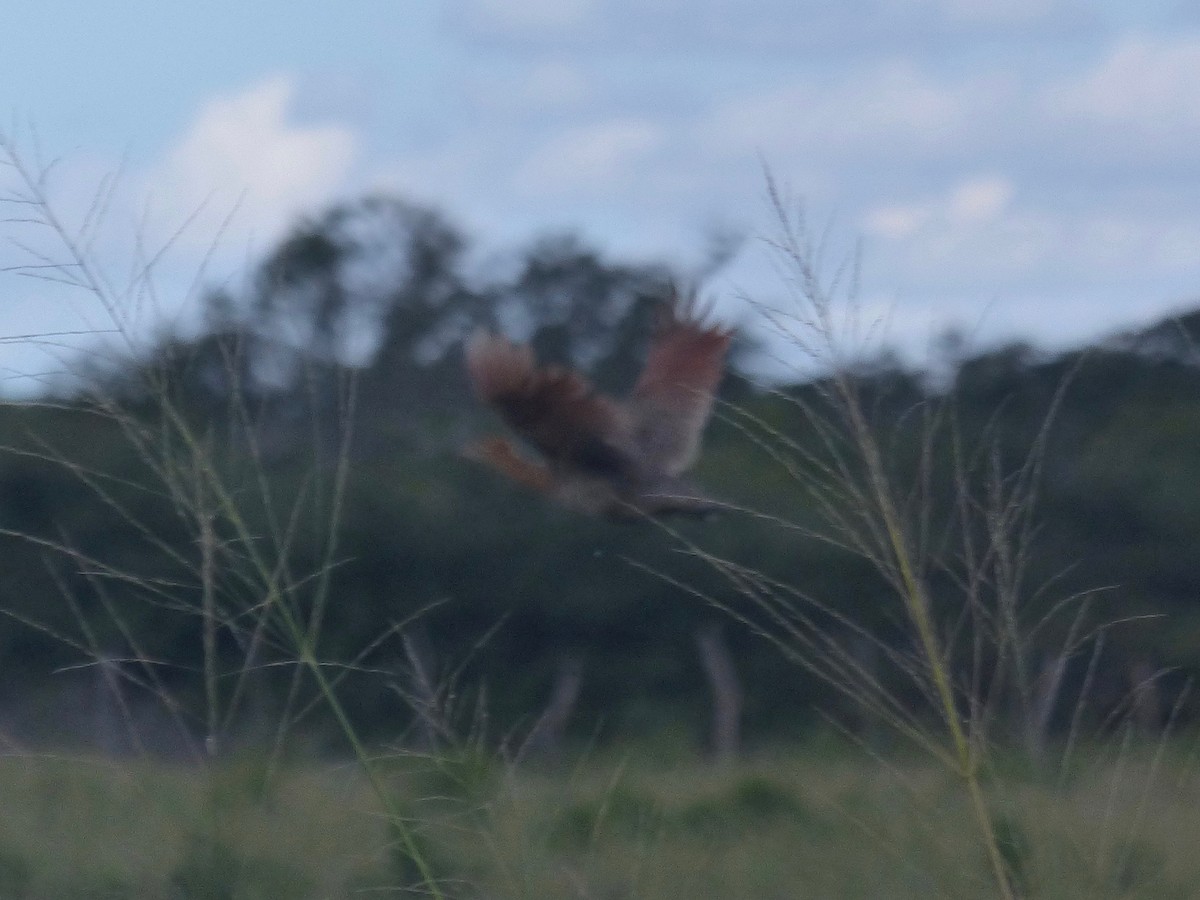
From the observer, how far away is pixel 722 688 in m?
12.1

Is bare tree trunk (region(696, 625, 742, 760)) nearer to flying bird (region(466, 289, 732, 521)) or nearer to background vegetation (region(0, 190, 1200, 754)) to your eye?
background vegetation (region(0, 190, 1200, 754))

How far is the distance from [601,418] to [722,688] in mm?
6891

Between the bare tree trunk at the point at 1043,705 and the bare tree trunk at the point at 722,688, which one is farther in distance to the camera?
the bare tree trunk at the point at 722,688

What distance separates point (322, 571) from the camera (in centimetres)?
233

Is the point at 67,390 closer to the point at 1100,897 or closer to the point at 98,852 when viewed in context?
the point at 1100,897

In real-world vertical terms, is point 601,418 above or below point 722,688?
above

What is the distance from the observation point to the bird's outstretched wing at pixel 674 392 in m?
5.49

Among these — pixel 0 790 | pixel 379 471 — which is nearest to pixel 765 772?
pixel 0 790

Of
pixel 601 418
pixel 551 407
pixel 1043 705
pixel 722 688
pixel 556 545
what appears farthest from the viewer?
pixel 556 545

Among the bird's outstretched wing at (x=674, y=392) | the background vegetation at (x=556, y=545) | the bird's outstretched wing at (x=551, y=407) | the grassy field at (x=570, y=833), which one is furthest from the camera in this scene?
the background vegetation at (x=556, y=545)

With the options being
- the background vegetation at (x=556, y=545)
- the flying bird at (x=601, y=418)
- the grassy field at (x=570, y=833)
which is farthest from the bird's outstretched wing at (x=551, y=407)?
the background vegetation at (x=556, y=545)

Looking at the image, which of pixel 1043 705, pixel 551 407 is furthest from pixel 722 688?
pixel 1043 705

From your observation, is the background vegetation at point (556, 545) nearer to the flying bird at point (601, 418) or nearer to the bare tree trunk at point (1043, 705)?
the flying bird at point (601, 418)

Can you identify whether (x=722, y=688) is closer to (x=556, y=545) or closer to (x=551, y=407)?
(x=556, y=545)
